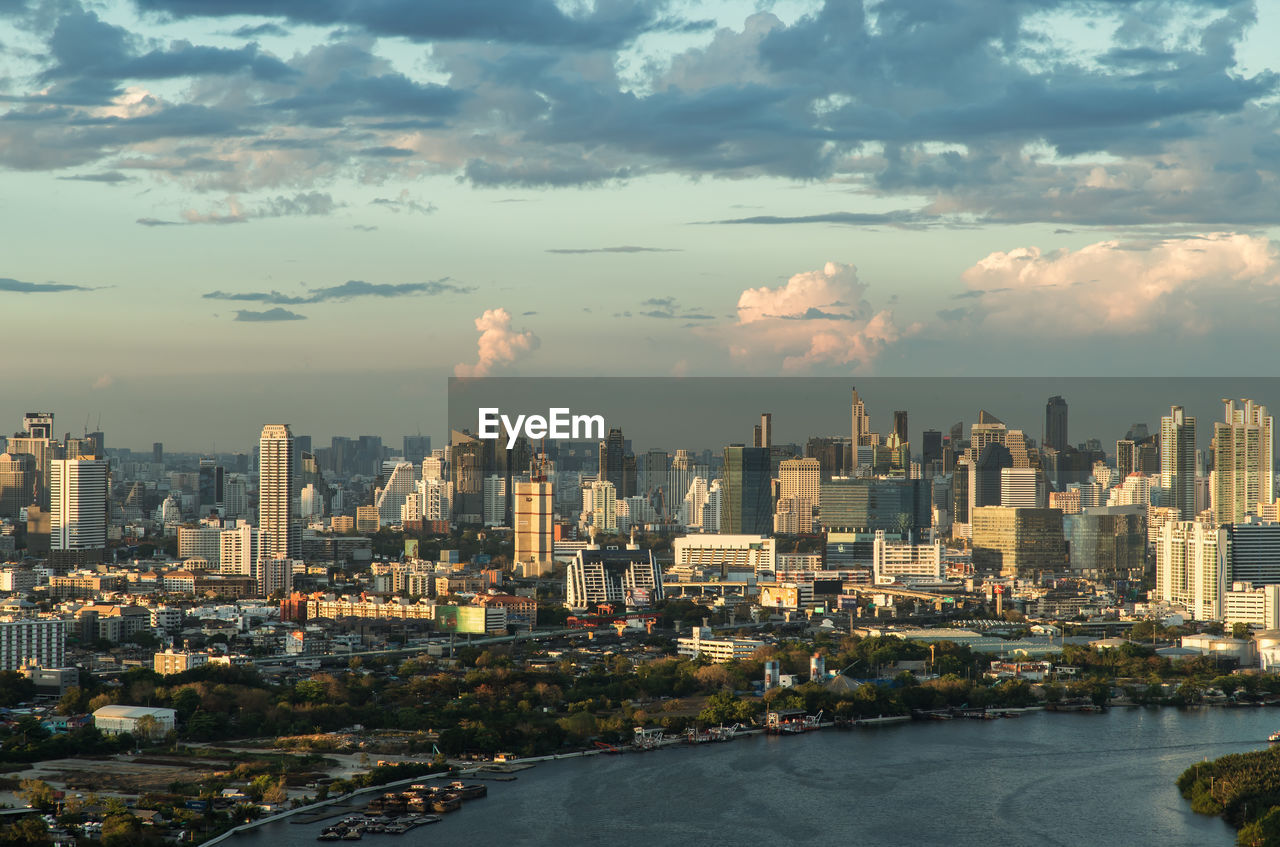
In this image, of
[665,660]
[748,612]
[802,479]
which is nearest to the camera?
[665,660]

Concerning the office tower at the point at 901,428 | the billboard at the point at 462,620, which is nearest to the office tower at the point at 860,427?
the office tower at the point at 901,428

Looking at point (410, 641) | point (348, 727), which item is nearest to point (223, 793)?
point (348, 727)

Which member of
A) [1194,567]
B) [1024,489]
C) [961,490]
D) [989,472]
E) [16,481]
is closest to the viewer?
[1194,567]

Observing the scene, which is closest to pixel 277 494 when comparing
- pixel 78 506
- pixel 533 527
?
pixel 78 506

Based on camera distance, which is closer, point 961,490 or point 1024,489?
point 1024,489

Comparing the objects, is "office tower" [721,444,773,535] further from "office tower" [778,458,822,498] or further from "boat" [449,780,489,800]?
"boat" [449,780,489,800]

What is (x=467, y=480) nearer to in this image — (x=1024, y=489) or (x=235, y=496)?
(x=235, y=496)

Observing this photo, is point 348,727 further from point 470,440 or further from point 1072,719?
point 470,440
